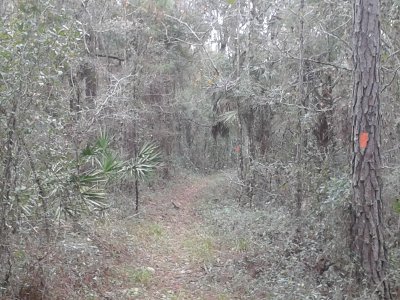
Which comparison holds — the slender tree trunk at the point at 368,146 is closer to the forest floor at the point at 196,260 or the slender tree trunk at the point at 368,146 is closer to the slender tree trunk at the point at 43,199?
the forest floor at the point at 196,260

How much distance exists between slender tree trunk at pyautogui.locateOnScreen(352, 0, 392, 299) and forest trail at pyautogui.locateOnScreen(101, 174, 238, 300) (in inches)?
95.9

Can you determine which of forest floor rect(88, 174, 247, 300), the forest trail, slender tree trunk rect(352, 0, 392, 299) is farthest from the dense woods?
the forest trail

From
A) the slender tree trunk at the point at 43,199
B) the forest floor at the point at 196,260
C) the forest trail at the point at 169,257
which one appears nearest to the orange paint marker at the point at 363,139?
the forest floor at the point at 196,260

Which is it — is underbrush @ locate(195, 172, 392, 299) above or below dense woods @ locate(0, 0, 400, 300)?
below

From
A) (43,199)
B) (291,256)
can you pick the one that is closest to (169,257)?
(291,256)

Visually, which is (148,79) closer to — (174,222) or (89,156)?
(174,222)

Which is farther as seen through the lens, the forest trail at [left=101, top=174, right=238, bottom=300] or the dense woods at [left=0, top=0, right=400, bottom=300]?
the forest trail at [left=101, top=174, right=238, bottom=300]

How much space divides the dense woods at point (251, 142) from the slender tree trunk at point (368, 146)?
15mm

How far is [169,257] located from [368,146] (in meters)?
5.13

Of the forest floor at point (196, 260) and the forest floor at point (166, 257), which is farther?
the forest floor at point (166, 257)

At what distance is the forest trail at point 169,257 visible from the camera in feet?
22.9

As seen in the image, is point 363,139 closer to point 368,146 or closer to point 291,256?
point 368,146

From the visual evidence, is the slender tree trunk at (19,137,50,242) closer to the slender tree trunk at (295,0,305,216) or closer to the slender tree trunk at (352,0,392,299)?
the slender tree trunk at (352,0,392,299)

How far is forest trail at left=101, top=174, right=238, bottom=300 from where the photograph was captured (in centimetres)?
699
